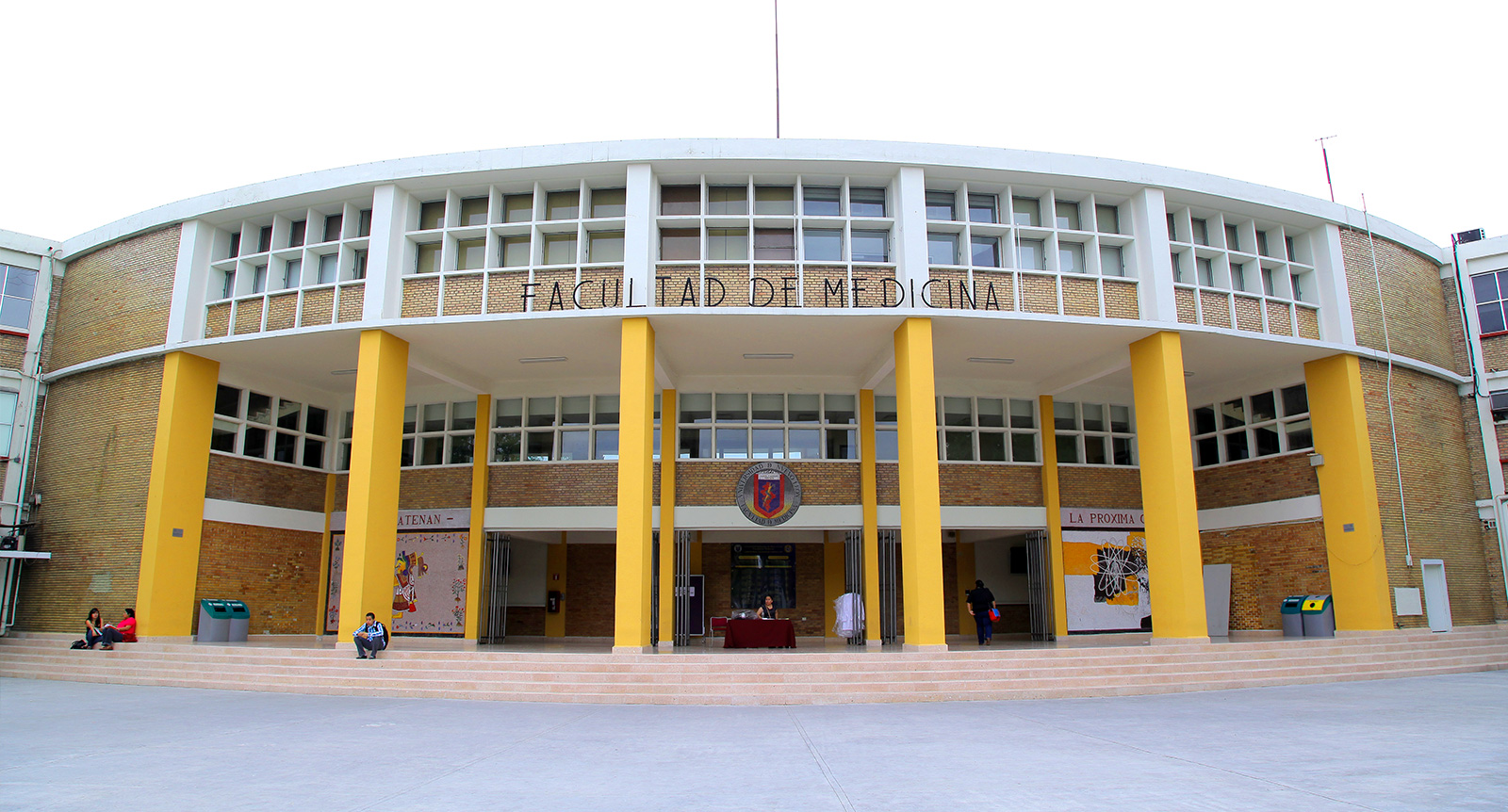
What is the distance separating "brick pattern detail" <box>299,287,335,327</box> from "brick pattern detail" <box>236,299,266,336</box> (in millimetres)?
966

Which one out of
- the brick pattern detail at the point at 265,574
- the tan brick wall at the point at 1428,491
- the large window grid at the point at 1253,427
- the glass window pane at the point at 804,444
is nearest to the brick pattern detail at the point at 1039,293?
the glass window pane at the point at 804,444

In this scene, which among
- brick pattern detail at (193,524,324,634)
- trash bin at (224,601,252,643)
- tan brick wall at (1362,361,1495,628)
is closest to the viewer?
tan brick wall at (1362,361,1495,628)

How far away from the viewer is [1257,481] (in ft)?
62.1

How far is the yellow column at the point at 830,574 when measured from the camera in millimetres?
20048

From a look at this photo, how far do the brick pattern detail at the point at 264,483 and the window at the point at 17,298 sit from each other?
17.8 feet

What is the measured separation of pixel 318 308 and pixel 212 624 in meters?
6.37

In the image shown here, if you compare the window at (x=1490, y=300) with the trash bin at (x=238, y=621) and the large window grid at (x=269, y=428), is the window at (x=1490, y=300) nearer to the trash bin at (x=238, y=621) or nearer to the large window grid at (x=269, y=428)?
the large window grid at (x=269, y=428)

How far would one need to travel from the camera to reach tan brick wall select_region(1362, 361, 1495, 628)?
54.9ft

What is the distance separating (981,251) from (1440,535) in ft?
35.1

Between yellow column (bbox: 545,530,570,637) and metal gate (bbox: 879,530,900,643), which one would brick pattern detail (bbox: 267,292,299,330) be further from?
metal gate (bbox: 879,530,900,643)

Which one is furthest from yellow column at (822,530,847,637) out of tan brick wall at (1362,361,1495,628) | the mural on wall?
tan brick wall at (1362,361,1495,628)

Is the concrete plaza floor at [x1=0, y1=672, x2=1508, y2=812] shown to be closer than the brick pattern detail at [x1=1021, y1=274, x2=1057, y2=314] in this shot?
Yes

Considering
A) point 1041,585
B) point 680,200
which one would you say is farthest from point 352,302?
point 1041,585

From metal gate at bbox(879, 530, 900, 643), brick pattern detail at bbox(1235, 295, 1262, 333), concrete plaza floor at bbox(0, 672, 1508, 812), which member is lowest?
concrete plaza floor at bbox(0, 672, 1508, 812)
